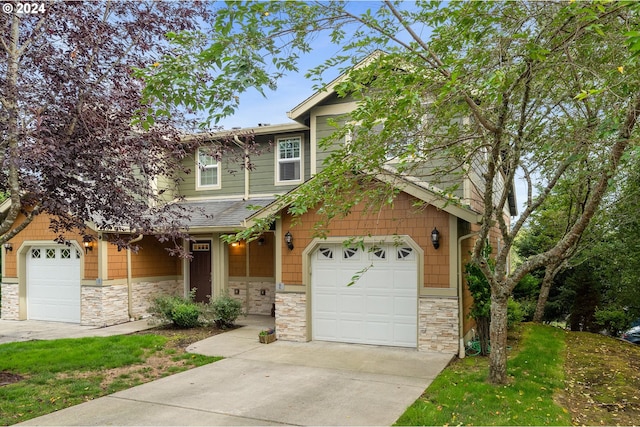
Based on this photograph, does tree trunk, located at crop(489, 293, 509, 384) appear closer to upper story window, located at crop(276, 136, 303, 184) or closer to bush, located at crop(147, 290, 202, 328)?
bush, located at crop(147, 290, 202, 328)

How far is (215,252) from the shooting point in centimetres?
1413

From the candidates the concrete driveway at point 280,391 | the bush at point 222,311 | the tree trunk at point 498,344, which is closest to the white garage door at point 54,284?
the bush at point 222,311

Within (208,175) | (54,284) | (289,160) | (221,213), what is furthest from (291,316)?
(54,284)

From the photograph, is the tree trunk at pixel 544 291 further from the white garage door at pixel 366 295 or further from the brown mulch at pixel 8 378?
the brown mulch at pixel 8 378

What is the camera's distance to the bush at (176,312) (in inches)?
461

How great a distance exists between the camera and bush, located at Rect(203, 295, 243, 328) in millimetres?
11773

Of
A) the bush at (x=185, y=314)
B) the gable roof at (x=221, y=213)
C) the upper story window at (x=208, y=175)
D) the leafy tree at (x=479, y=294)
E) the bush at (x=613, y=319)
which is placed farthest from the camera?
the upper story window at (x=208, y=175)

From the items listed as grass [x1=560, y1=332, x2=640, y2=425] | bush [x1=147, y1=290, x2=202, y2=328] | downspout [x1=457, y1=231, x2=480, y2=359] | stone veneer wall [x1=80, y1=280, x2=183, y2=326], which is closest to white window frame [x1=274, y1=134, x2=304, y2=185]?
bush [x1=147, y1=290, x2=202, y2=328]

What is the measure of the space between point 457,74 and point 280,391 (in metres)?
5.04

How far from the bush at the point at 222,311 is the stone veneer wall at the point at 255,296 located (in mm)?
2164

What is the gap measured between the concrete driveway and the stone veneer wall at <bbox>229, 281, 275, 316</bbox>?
4.48 m

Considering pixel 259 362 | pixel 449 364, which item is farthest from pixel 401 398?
pixel 259 362

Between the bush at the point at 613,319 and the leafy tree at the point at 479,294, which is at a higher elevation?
the leafy tree at the point at 479,294

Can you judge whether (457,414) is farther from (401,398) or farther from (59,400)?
(59,400)
